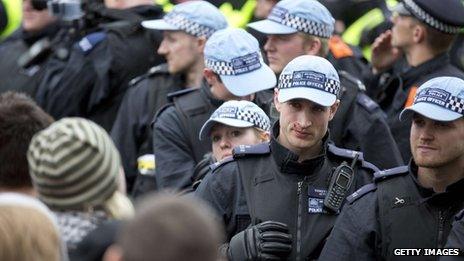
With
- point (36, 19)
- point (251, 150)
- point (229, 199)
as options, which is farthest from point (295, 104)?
point (36, 19)

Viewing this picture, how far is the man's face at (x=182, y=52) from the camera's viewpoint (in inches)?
340

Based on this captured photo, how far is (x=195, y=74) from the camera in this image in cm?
870

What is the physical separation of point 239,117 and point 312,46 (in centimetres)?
126

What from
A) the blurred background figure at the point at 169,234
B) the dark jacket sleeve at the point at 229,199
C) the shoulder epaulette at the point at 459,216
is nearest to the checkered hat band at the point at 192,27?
the dark jacket sleeve at the point at 229,199

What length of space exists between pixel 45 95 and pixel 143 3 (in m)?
0.93

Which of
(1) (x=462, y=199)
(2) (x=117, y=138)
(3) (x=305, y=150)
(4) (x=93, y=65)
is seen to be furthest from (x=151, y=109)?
(1) (x=462, y=199)

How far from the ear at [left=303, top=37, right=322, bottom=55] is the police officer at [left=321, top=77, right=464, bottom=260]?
1941 mm

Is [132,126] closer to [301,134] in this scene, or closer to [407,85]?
[407,85]

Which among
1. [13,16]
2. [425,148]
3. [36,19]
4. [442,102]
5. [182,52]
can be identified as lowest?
[13,16]

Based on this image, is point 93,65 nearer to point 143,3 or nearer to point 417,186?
point 143,3

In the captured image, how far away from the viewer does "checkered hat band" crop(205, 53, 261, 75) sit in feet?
25.2

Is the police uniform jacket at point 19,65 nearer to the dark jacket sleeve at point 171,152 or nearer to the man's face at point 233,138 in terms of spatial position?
the dark jacket sleeve at point 171,152

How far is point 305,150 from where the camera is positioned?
6422mm

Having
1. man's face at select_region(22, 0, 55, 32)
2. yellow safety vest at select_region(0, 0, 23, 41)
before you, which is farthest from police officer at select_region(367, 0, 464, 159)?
yellow safety vest at select_region(0, 0, 23, 41)
